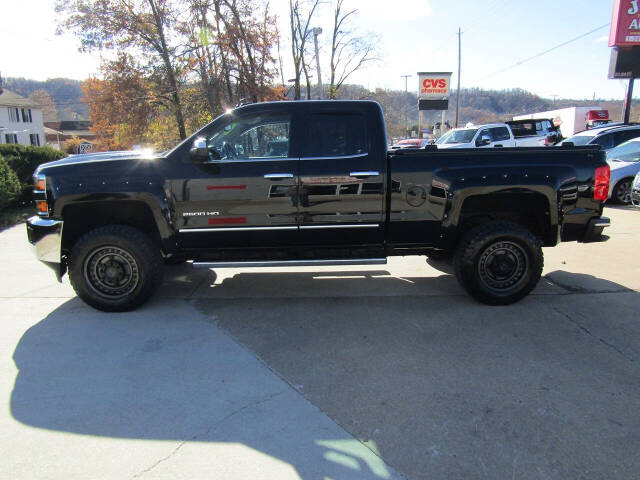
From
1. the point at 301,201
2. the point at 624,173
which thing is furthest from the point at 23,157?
the point at 624,173

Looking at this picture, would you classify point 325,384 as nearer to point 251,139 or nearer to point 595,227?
point 251,139

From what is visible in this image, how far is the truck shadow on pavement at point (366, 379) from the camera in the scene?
96.7 inches

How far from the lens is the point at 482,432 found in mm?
2586

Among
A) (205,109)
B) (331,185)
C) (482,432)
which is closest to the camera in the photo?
(482,432)

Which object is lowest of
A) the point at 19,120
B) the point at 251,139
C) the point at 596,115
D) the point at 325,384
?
the point at 325,384

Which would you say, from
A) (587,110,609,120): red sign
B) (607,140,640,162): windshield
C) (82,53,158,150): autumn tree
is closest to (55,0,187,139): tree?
(82,53,158,150): autumn tree

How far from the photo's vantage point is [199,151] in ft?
13.4

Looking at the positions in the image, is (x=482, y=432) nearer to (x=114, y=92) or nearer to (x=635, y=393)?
(x=635, y=393)

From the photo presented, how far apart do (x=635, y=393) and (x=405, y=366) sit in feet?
5.13

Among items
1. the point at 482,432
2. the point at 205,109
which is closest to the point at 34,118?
the point at 205,109

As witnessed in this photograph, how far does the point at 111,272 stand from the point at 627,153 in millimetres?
11925

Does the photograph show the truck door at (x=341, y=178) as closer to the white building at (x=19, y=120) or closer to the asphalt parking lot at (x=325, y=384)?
the asphalt parking lot at (x=325, y=384)

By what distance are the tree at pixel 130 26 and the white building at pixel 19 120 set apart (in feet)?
95.0

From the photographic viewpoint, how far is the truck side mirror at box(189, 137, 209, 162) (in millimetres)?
4059
